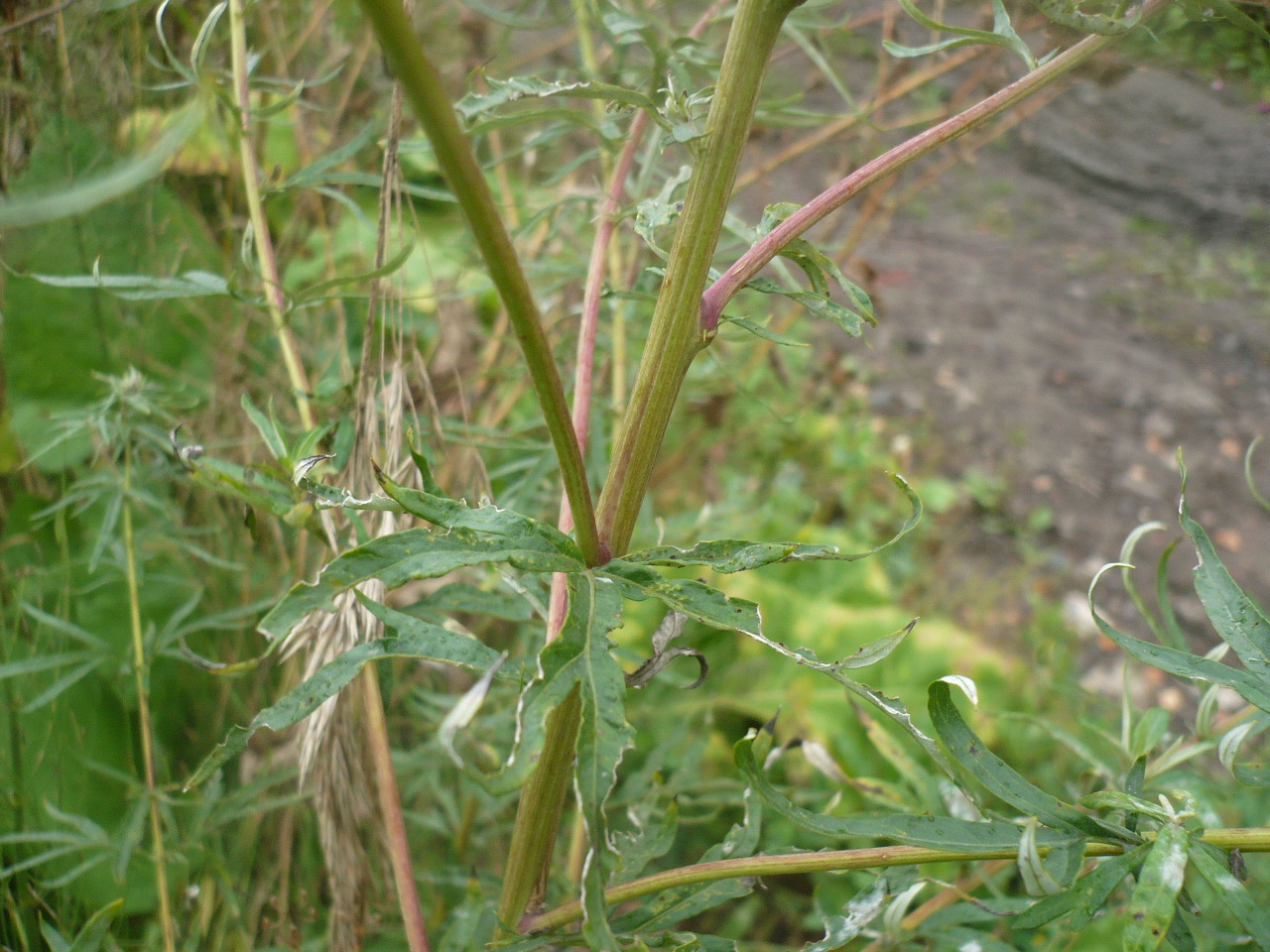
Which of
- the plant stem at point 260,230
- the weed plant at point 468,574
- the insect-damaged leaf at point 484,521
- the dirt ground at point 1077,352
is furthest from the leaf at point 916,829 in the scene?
the dirt ground at point 1077,352

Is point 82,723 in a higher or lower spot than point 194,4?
lower

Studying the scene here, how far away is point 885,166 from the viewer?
42 centimetres

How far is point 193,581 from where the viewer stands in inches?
36.8

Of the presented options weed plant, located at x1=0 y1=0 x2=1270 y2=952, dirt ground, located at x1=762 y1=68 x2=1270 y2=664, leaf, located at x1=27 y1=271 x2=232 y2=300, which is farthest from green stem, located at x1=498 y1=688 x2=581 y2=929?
dirt ground, located at x1=762 y1=68 x2=1270 y2=664

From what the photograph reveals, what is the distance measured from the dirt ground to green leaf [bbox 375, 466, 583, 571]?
1.77 m

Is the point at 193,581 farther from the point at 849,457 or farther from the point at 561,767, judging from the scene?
the point at 849,457

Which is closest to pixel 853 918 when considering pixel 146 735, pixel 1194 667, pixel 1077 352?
pixel 1194 667

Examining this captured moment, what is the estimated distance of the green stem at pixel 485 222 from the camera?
0.88 feet

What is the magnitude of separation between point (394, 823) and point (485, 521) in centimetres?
27

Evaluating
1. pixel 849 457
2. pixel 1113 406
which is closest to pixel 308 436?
pixel 849 457

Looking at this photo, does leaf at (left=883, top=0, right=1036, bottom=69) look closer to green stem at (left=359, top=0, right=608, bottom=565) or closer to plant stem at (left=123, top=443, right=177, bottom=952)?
green stem at (left=359, top=0, right=608, bottom=565)

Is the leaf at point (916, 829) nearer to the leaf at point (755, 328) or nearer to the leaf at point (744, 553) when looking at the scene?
the leaf at point (744, 553)

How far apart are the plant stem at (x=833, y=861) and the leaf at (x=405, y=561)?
18 cm

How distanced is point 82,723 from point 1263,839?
0.97m
